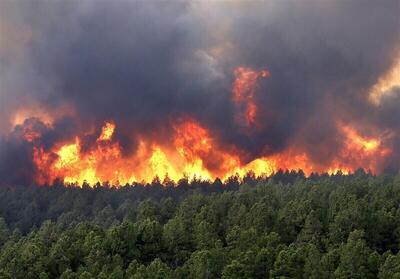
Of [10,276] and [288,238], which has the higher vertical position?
[288,238]

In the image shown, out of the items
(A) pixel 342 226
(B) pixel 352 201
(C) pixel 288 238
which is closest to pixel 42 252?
(C) pixel 288 238

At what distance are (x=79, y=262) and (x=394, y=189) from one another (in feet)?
314

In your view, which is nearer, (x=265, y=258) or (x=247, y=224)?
(x=265, y=258)

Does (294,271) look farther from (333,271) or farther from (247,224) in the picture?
(247,224)

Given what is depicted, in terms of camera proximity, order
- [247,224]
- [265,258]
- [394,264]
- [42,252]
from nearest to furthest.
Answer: [394,264]
[265,258]
[42,252]
[247,224]

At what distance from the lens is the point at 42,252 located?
417 ft

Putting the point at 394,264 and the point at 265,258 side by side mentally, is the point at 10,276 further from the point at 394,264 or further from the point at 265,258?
the point at 394,264

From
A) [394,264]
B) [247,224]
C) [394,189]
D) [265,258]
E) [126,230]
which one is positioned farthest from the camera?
[394,189]

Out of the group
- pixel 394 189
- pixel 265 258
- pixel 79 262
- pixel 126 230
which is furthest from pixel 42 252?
pixel 394 189

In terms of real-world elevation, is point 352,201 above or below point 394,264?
above

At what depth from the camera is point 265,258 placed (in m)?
115

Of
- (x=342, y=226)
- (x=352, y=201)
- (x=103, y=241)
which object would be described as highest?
(x=352, y=201)

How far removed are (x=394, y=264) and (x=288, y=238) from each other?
1637 inches

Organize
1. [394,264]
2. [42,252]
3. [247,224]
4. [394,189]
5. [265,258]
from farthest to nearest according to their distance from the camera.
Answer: [394,189]
[247,224]
[42,252]
[265,258]
[394,264]
